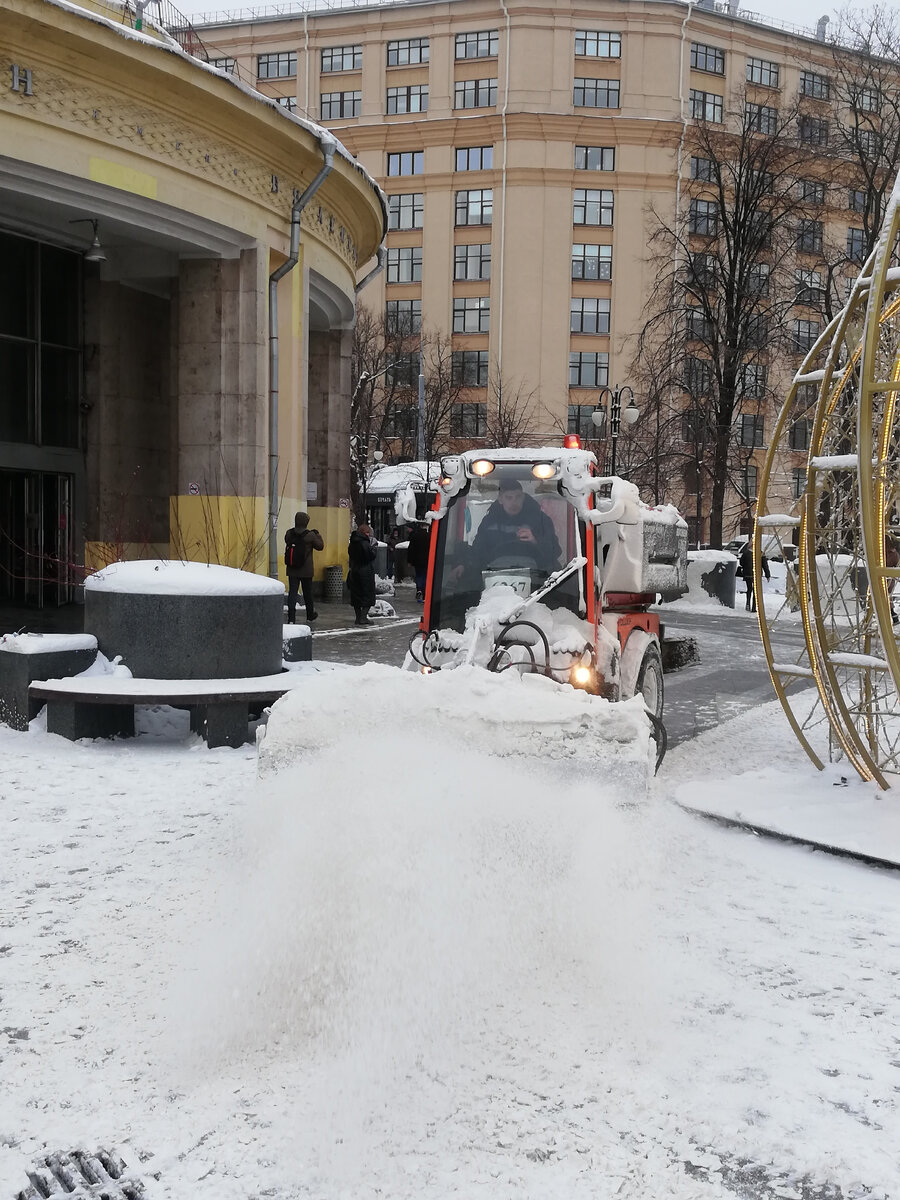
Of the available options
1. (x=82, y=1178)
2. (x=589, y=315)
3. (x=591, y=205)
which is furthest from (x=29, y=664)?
(x=591, y=205)

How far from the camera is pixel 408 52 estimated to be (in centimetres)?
5519

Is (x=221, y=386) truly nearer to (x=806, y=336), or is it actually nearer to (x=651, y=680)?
(x=651, y=680)

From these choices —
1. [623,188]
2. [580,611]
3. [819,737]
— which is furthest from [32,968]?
[623,188]

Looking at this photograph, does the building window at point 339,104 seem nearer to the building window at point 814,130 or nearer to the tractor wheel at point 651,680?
the building window at point 814,130

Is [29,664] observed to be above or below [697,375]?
below

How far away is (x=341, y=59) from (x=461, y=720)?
58.8m

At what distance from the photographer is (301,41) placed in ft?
188

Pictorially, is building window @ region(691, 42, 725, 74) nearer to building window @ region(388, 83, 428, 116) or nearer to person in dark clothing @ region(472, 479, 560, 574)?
building window @ region(388, 83, 428, 116)

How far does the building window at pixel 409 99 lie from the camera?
55.3 metres

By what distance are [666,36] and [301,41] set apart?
18.4m

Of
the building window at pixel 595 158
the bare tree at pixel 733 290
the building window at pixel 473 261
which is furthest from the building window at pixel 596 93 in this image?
the bare tree at pixel 733 290

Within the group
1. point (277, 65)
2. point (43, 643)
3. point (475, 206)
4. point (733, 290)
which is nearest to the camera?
point (43, 643)

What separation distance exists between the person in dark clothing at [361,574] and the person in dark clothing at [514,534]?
10.2 metres

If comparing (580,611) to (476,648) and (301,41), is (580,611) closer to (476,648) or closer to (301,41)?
(476,648)
